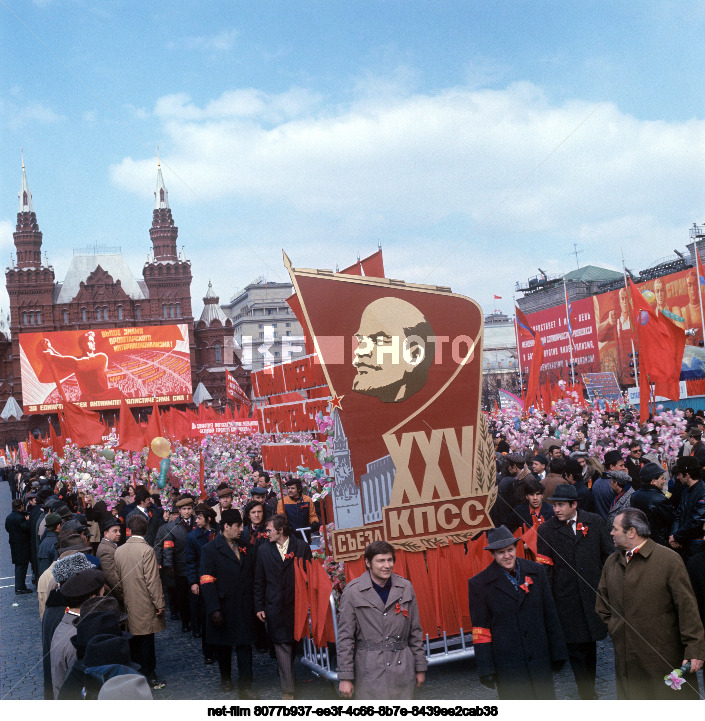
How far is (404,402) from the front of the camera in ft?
20.9

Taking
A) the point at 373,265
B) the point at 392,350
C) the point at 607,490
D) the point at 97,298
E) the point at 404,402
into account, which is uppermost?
the point at 97,298

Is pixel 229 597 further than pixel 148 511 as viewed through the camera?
No

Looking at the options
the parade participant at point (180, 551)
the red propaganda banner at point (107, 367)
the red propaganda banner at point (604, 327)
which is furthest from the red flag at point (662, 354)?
the red propaganda banner at point (107, 367)

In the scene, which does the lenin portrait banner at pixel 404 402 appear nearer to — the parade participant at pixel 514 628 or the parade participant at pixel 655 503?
the parade participant at pixel 655 503

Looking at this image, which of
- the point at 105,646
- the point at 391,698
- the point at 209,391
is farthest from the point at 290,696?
the point at 209,391

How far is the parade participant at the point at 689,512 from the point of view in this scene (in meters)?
5.46

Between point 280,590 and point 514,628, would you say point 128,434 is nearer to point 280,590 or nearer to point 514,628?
point 280,590

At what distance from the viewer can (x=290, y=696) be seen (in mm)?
5773

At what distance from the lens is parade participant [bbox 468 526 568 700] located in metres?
4.29

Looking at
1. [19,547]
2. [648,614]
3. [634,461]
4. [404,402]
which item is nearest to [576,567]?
[648,614]

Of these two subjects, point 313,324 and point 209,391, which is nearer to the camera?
point 313,324

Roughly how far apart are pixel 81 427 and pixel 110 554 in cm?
869
